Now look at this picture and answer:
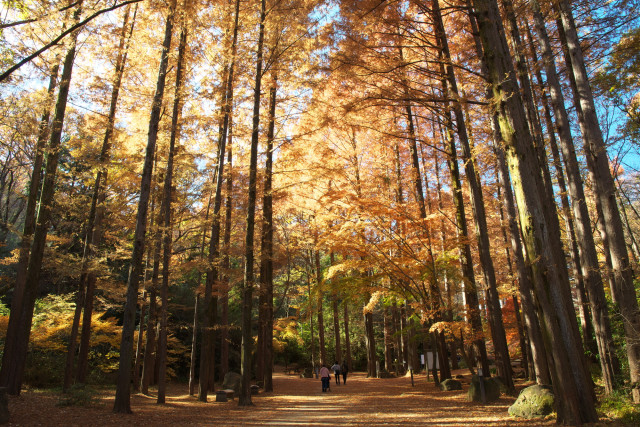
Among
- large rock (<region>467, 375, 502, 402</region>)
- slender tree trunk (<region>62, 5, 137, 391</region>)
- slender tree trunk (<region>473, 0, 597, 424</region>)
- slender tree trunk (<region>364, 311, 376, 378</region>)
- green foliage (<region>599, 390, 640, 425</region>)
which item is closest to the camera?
slender tree trunk (<region>473, 0, 597, 424</region>)

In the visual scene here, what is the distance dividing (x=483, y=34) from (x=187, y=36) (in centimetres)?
1044

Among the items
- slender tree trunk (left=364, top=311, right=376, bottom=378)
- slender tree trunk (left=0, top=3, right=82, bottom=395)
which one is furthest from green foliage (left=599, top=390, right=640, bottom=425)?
slender tree trunk (left=364, top=311, right=376, bottom=378)

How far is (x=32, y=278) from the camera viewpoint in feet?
30.7

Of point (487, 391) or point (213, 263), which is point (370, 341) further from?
point (213, 263)

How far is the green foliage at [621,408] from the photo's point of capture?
198 inches

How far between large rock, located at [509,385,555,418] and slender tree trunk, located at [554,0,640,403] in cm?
119

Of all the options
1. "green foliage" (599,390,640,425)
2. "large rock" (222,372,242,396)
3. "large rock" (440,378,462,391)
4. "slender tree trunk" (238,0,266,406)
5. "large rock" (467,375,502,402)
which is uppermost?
"slender tree trunk" (238,0,266,406)

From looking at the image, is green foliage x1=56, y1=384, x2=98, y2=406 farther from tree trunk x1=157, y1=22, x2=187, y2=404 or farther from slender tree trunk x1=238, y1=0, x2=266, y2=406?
slender tree trunk x1=238, y1=0, x2=266, y2=406

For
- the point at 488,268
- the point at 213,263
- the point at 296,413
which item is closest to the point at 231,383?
the point at 213,263

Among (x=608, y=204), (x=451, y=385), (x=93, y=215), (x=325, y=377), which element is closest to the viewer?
(x=608, y=204)

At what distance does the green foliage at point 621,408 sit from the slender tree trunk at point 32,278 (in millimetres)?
11633

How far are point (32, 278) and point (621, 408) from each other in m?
12.5

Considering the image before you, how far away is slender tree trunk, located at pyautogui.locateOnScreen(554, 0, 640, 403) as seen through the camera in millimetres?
5883

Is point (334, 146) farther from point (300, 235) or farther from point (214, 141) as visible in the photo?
point (214, 141)
